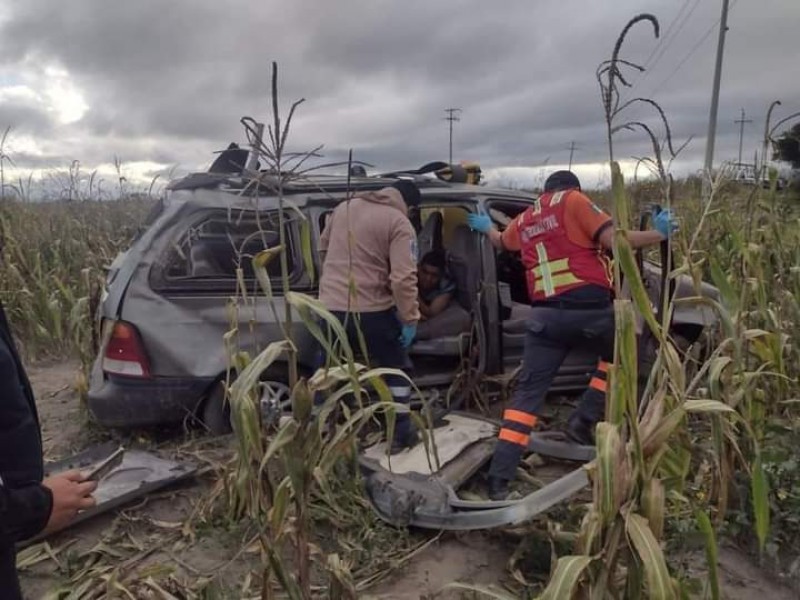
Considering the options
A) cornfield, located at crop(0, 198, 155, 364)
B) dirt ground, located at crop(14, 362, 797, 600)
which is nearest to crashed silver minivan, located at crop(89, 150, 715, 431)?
dirt ground, located at crop(14, 362, 797, 600)

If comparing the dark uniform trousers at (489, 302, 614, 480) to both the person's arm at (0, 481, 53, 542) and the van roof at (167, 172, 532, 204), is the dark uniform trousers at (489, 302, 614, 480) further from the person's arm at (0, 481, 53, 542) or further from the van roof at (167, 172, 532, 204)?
the person's arm at (0, 481, 53, 542)

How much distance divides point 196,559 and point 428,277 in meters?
2.73

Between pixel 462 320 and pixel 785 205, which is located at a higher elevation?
pixel 785 205

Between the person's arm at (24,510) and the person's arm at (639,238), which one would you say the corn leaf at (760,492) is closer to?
the person's arm at (639,238)

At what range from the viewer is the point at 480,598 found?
2.87 m

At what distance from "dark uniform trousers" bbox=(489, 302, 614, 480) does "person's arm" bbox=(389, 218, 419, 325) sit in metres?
0.73

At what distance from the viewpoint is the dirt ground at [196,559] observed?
9.75ft

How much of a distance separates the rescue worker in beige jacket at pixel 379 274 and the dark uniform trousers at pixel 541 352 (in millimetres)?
645

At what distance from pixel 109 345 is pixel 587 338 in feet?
9.24

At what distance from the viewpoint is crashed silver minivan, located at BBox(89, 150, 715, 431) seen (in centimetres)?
418

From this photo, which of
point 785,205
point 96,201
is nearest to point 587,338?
point 785,205

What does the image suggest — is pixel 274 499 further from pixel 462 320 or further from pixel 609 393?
pixel 462 320

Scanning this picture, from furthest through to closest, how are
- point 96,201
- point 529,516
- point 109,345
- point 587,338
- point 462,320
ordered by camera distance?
point 96,201, point 462,320, point 109,345, point 587,338, point 529,516

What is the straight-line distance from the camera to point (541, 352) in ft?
12.8
